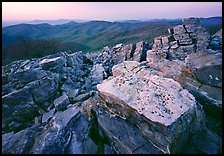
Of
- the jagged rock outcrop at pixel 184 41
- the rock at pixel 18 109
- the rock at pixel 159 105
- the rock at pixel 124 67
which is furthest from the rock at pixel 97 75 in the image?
the rock at pixel 159 105

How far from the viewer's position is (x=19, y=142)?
30.7ft

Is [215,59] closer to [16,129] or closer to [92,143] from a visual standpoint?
[92,143]

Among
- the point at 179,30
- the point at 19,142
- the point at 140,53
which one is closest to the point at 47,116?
the point at 19,142

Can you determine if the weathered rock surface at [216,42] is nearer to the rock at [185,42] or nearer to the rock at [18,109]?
the rock at [185,42]

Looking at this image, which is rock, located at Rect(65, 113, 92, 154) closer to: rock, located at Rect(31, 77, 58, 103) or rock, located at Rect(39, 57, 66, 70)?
rock, located at Rect(31, 77, 58, 103)

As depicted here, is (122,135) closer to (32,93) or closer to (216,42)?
(32,93)

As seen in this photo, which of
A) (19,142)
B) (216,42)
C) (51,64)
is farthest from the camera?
(216,42)

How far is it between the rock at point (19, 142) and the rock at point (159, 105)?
407cm

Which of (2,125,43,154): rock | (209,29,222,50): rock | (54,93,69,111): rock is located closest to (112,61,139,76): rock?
(54,93,69,111): rock

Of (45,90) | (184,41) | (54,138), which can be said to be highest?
(54,138)

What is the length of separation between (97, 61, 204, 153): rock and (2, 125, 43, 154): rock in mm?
4066

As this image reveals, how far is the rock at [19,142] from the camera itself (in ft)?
29.4

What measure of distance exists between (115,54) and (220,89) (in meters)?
21.0

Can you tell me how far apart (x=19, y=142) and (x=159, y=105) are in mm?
6688
